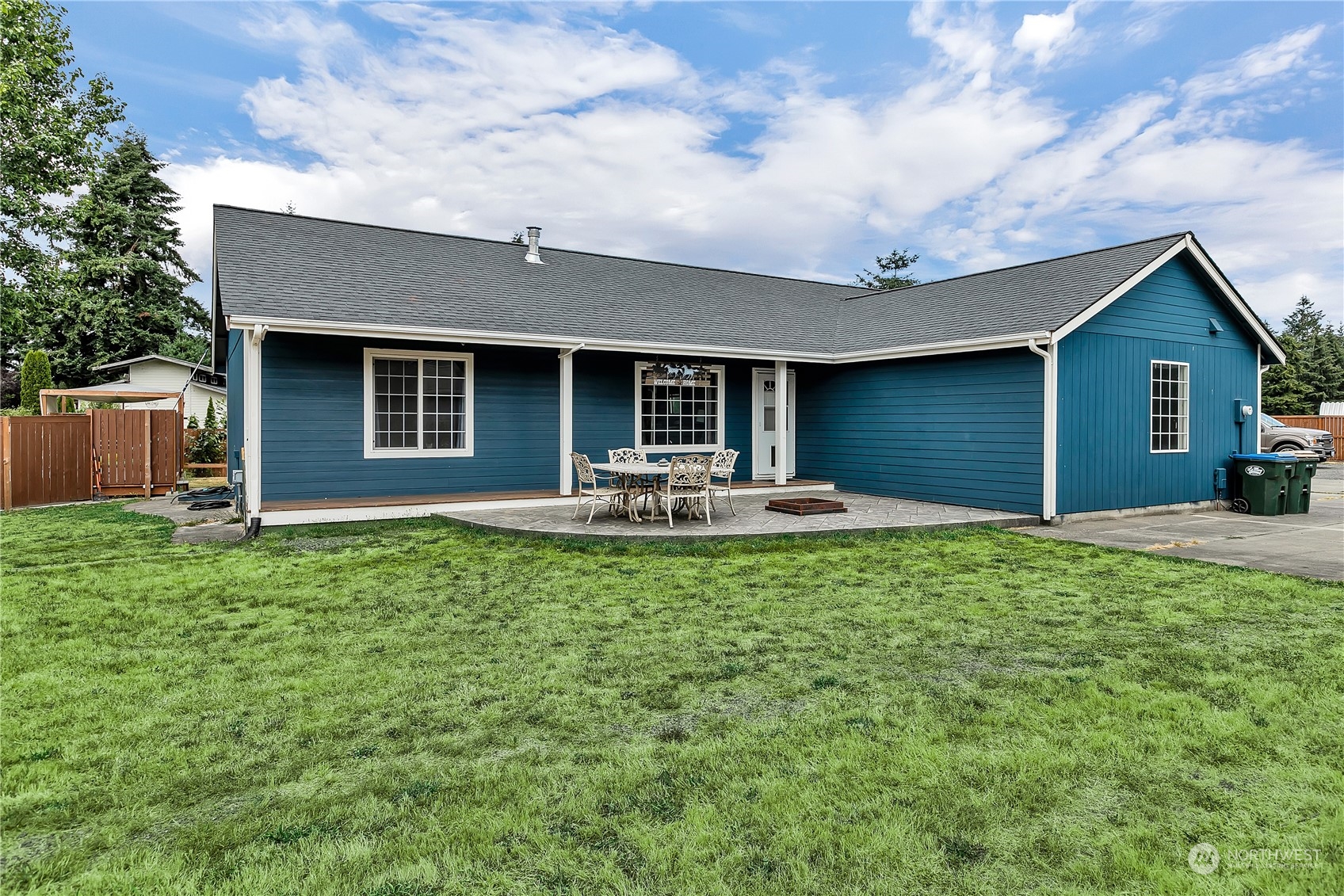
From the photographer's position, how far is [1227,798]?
98.6 inches

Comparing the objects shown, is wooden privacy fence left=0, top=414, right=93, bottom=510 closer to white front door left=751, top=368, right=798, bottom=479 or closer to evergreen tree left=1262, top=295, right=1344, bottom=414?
white front door left=751, top=368, right=798, bottom=479

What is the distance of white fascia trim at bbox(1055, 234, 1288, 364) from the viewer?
9.51 meters

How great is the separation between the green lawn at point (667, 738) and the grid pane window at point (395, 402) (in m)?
4.52

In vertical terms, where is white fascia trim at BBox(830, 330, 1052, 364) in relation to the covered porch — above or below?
above

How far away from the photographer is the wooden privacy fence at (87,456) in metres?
11.8

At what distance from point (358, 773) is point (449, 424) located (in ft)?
27.5

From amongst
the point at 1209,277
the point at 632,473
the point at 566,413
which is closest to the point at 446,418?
the point at 566,413

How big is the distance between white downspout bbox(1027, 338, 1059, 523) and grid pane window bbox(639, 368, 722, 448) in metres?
5.40

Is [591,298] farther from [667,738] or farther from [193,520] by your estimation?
[667,738]

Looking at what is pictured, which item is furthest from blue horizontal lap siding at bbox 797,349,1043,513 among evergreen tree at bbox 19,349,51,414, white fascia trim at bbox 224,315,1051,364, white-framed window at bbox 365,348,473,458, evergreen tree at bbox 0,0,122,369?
evergreen tree at bbox 19,349,51,414

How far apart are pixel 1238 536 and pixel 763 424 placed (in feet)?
24.2

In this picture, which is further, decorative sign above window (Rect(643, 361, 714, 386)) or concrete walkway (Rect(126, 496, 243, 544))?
decorative sign above window (Rect(643, 361, 714, 386))

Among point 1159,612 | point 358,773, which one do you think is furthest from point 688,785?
point 1159,612

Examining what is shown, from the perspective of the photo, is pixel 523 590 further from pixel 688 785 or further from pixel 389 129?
pixel 389 129
